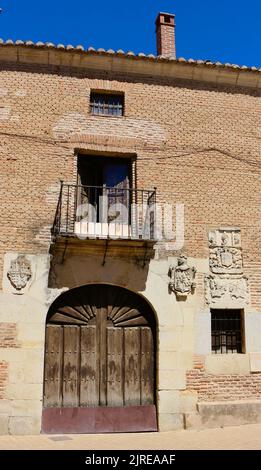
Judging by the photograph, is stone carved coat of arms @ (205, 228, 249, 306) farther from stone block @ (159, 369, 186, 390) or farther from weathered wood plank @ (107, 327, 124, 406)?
weathered wood plank @ (107, 327, 124, 406)

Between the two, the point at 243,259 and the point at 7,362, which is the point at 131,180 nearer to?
the point at 243,259

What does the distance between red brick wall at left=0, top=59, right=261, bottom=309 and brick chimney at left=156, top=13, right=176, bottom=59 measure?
128cm

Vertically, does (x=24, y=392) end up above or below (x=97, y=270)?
below

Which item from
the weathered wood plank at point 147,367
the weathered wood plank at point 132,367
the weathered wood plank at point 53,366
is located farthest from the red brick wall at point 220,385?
the weathered wood plank at point 53,366

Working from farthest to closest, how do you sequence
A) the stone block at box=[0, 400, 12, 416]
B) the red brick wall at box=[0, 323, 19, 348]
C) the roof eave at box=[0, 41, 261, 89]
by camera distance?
the roof eave at box=[0, 41, 261, 89]
the red brick wall at box=[0, 323, 19, 348]
the stone block at box=[0, 400, 12, 416]

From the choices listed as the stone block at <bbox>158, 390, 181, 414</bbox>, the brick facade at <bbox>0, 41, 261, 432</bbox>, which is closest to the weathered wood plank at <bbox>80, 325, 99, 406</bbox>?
the brick facade at <bbox>0, 41, 261, 432</bbox>

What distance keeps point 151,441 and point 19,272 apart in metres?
3.65

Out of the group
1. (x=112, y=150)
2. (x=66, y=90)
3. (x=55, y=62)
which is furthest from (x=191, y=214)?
(x=55, y=62)

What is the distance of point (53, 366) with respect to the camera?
335 inches

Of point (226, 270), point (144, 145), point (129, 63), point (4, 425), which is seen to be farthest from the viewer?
point (129, 63)

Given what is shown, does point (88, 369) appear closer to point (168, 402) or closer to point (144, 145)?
point (168, 402)

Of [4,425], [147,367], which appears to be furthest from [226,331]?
[4,425]

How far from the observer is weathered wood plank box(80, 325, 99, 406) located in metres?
8.52

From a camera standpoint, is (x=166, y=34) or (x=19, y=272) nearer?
(x=19, y=272)
